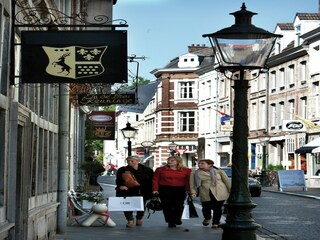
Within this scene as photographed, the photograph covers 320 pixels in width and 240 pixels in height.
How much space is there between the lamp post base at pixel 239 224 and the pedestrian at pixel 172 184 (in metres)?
8.35

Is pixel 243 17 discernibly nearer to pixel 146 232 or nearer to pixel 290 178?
pixel 146 232

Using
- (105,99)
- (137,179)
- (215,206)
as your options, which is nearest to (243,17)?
(215,206)

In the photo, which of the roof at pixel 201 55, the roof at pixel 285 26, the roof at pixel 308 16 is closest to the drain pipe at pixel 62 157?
the roof at pixel 308 16

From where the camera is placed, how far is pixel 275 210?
29.5 meters

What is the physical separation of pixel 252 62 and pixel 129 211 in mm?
9095

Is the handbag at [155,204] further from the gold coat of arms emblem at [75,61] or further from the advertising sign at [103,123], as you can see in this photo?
the advertising sign at [103,123]

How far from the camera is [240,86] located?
37.1 ft

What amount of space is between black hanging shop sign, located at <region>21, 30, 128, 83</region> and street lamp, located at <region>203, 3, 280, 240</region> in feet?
3.80

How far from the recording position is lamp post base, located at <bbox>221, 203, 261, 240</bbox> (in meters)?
10.9

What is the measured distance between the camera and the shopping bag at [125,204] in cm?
1922

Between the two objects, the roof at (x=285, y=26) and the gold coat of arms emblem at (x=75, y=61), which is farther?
the roof at (x=285, y=26)

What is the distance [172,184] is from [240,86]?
842 cm

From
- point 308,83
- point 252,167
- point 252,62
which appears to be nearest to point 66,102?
point 252,62

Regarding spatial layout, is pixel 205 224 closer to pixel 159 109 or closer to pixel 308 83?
pixel 308 83
